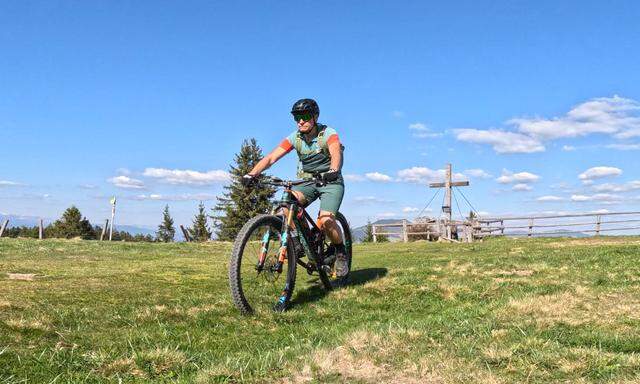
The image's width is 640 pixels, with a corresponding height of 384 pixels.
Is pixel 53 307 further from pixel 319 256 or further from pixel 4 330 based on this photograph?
pixel 319 256

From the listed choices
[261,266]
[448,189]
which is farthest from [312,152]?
[448,189]

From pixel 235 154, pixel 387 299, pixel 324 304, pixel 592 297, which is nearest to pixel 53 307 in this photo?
pixel 324 304

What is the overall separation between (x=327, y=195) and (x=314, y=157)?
58 centimetres

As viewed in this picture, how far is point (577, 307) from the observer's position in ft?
17.4

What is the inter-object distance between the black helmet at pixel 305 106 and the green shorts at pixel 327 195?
101cm

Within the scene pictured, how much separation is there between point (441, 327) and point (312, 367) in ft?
5.23

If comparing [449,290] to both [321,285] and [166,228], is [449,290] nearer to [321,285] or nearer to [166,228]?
[321,285]

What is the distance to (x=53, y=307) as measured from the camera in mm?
5441

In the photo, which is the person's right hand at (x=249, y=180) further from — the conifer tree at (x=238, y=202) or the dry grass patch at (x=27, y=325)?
the conifer tree at (x=238, y=202)

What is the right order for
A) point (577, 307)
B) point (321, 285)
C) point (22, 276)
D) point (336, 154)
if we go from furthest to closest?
point (321, 285)
point (22, 276)
point (336, 154)
point (577, 307)

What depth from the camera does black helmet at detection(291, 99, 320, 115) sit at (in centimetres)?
676

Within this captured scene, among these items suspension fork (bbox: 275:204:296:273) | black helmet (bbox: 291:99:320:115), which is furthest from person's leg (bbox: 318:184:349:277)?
black helmet (bbox: 291:99:320:115)

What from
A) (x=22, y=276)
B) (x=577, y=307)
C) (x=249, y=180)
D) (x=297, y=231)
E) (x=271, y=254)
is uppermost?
(x=249, y=180)

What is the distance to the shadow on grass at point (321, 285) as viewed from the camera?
690 cm
